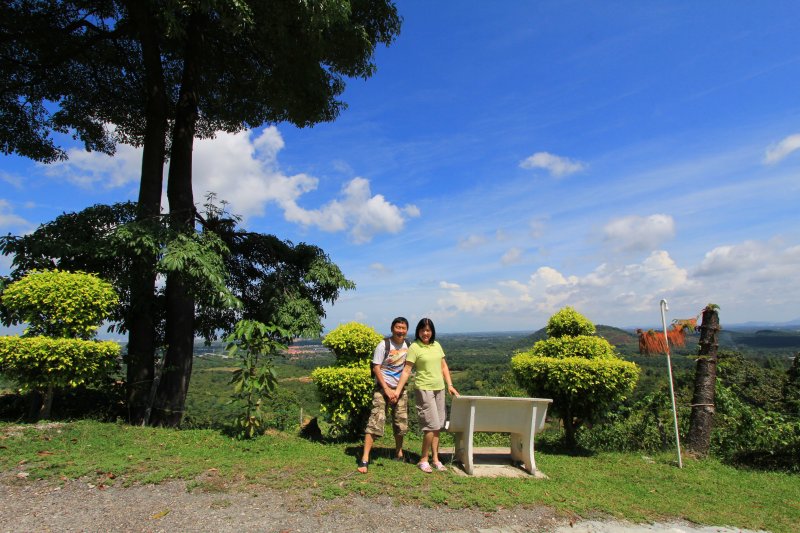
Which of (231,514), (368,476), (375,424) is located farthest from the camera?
(375,424)

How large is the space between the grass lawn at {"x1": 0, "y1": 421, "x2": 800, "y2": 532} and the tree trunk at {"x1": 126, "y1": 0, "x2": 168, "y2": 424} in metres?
1.25

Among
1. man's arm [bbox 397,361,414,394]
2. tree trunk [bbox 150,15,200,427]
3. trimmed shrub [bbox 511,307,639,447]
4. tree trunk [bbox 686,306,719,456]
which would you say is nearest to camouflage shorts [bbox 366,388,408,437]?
man's arm [bbox 397,361,414,394]

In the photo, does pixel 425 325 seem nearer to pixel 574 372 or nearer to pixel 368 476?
pixel 368 476

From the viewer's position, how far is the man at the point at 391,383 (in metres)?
4.70

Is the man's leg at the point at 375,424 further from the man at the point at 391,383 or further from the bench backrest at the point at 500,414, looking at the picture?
the bench backrest at the point at 500,414

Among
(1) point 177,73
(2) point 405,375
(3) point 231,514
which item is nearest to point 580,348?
(2) point 405,375

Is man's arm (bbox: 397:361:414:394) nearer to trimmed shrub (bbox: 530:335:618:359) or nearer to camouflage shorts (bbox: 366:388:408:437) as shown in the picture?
camouflage shorts (bbox: 366:388:408:437)

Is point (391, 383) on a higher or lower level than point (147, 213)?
lower

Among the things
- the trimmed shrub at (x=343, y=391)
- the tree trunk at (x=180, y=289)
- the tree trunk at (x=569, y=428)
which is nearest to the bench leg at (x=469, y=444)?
the trimmed shrub at (x=343, y=391)

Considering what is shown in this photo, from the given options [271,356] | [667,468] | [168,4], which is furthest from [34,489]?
[667,468]

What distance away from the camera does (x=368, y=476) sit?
4211 millimetres

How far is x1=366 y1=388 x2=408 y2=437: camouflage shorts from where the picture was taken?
462 cm

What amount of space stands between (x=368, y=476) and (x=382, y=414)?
65 cm

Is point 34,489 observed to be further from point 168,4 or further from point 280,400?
point 168,4
